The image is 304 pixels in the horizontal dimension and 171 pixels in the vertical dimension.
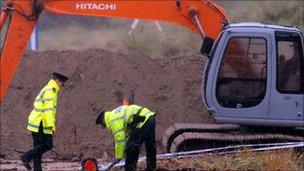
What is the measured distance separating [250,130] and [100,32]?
19.5 m

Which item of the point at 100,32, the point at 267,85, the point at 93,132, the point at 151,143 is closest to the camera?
the point at 151,143

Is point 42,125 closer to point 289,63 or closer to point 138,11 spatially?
point 138,11

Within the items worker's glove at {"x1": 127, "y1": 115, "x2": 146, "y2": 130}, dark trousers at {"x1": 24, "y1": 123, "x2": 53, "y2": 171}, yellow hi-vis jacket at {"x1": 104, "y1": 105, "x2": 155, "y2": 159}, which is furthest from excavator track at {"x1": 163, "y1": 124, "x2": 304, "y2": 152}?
dark trousers at {"x1": 24, "y1": 123, "x2": 53, "y2": 171}

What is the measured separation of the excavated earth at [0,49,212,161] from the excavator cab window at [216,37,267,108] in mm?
3024

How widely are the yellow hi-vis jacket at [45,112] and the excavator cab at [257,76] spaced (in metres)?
2.77

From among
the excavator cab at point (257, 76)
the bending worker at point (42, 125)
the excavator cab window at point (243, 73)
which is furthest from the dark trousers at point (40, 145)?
the excavator cab window at point (243, 73)

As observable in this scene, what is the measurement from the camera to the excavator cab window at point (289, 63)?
14.1 meters

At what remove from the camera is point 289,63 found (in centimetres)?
1429

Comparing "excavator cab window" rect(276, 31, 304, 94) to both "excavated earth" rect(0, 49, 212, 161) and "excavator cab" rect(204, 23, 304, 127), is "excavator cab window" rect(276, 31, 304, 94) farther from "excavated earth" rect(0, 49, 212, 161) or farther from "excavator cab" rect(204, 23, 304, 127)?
"excavated earth" rect(0, 49, 212, 161)

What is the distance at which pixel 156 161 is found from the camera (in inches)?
532

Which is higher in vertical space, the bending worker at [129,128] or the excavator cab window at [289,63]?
the excavator cab window at [289,63]

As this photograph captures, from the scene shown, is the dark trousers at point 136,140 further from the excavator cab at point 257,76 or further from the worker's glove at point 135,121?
the excavator cab at point 257,76

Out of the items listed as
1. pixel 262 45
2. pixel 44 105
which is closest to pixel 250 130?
pixel 262 45

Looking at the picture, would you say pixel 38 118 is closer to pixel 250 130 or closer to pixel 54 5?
pixel 54 5
